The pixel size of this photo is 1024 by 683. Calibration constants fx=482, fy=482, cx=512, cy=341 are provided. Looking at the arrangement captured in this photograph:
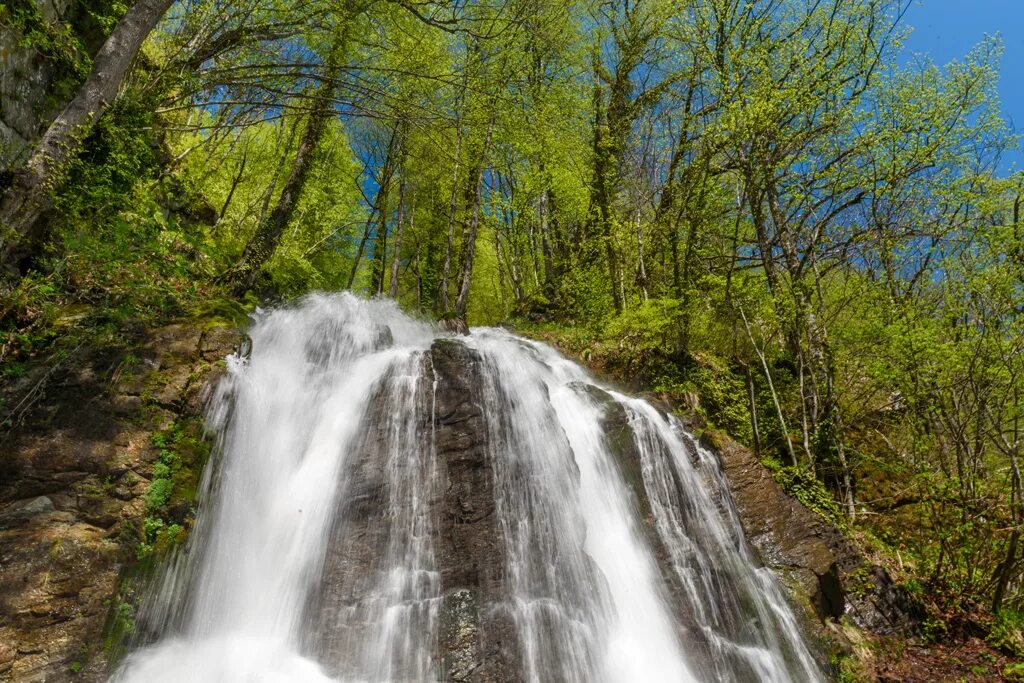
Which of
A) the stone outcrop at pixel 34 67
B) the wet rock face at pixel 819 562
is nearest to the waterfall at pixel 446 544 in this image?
the wet rock face at pixel 819 562

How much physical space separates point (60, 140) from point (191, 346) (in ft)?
8.40

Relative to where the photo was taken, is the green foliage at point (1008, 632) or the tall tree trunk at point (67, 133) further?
the green foliage at point (1008, 632)

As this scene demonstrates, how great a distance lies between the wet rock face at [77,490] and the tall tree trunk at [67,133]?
5.16 ft

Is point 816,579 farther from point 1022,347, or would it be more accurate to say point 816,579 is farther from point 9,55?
point 9,55

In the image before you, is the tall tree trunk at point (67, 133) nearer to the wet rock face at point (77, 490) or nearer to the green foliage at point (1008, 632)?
the wet rock face at point (77, 490)

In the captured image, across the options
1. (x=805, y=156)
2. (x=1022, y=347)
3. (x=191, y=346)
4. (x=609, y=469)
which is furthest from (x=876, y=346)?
(x=191, y=346)

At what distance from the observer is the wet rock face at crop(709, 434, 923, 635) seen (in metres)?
6.98

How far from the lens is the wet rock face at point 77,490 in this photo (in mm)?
4023

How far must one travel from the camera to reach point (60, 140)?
15.8 feet

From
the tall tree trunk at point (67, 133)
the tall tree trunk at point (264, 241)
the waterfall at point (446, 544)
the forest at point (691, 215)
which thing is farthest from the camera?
the tall tree trunk at point (264, 241)

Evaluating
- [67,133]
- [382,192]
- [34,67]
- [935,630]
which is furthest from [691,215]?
[382,192]

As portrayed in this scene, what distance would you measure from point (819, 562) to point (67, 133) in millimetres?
10717

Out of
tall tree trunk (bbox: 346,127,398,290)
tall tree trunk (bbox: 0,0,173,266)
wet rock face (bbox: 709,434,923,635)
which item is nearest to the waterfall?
wet rock face (bbox: 709,434,923,635)

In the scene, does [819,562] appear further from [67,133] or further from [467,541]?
[67,133]
